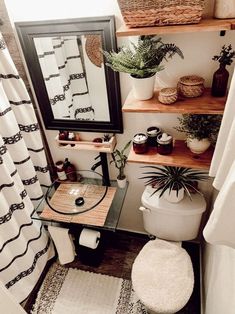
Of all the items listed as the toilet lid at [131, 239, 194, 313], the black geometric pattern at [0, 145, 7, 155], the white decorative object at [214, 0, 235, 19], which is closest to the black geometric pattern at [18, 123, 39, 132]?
the black geometric pattern at [0, 145, 7, 155]

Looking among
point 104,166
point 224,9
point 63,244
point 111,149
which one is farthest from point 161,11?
point 63,244

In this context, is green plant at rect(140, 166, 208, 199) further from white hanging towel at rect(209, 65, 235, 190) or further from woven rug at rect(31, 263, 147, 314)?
woven rug at rect(31, 263, 147, 314)

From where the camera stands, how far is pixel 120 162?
1716 millimetres

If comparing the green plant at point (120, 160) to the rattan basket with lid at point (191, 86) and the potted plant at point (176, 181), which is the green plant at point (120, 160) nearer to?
the potted plant at point (176, 181)

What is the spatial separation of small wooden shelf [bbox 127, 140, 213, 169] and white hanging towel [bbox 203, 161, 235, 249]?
0.67m

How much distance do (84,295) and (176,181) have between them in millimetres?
1114

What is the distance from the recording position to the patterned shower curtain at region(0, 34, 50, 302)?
1402mm

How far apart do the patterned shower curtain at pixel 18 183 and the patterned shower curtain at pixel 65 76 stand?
168mm

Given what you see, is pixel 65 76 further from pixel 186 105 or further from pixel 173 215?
pixel 173 215

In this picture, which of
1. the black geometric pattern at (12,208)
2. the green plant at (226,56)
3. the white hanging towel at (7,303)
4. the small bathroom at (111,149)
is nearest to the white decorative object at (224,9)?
the small bathroom at (111,149)

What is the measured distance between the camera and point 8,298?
124cm

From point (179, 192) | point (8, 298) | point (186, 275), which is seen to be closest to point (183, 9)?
point (179, 192)

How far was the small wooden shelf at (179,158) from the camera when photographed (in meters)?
1.36

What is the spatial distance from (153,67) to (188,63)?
22 cm
